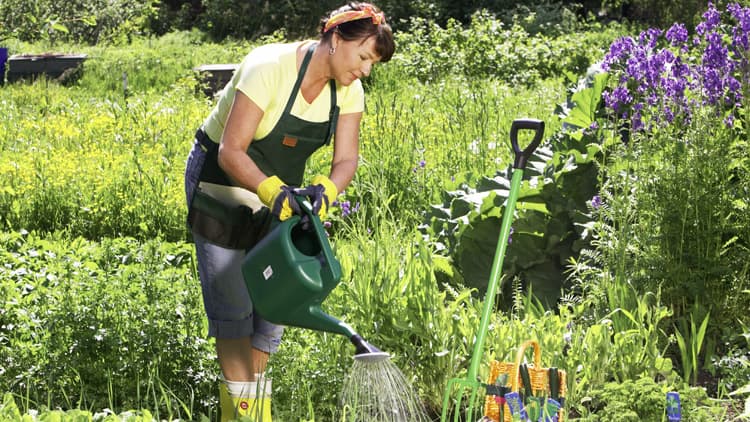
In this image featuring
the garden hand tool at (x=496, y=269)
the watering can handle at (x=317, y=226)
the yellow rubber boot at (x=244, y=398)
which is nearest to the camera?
the garden hand tool at (x=496, y=269)

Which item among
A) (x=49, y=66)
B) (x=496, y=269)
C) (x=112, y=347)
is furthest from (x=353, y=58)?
(x=49, y=66)

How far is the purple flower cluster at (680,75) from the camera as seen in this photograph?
3.76 meters

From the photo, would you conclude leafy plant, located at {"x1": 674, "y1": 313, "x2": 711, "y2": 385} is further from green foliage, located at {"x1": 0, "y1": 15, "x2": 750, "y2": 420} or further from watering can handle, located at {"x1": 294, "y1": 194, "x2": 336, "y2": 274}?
watering can handle, located at {"x1": 294, "y1": 194, "x2": 336, "y2": 274}

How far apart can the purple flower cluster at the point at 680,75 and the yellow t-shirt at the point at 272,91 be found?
4.66 feet

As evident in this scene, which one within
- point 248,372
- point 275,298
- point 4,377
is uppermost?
point 275,298

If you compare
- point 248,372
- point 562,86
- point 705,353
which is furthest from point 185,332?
point 562,86

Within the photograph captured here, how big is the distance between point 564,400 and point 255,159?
3.70ft

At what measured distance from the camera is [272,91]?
2748 millimetres

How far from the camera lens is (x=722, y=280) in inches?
144

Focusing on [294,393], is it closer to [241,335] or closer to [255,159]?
[241,335]

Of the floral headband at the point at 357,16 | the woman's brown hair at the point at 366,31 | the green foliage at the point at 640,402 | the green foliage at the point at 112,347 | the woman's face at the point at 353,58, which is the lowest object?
the green foliage at the point at 112,347

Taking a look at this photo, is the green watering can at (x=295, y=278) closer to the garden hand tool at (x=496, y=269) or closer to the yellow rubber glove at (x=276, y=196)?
the yellow rubber glove at (x=276, y=196)

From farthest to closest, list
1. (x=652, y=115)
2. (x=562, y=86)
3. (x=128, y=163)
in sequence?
(x=562, y=86), (x=128, y=163), (x=652, y=115)

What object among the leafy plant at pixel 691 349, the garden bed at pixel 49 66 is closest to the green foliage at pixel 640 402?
the leafy plant at pixel 691 349
